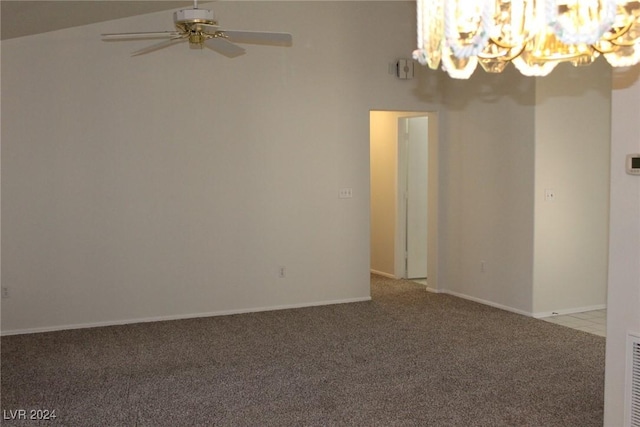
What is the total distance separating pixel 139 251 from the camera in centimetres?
643

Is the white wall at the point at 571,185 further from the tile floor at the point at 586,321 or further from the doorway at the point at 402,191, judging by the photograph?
the doorway at the point at 402,191

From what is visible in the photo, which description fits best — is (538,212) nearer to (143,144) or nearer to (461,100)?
(461,100)

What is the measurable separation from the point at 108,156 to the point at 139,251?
3.10 feet

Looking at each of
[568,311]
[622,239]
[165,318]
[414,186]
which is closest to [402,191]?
[414,186]

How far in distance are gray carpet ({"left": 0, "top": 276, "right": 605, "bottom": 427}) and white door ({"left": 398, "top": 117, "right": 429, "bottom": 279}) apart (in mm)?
1997

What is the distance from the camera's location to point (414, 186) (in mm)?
8664

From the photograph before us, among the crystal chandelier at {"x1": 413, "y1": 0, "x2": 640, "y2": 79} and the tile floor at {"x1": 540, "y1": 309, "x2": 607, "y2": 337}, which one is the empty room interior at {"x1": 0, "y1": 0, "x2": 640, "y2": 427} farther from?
the crystal chandelier at {"x1": 413, "y1": 0, "x2": 640, "y2": 79}

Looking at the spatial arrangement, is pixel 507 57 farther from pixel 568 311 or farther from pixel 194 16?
pixel 568 311

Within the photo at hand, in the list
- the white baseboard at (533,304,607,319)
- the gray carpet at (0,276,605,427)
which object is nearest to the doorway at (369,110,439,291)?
the gray carpet at (0,276,605,427)

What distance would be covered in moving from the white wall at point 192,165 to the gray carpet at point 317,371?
48cm

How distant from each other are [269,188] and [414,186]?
97.6 inches

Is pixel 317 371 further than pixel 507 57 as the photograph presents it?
Yes

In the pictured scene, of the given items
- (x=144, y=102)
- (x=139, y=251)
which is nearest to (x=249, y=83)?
(x=144, y=102)

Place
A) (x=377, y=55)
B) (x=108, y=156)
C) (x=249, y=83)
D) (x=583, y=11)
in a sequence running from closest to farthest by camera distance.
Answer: (x=583, y=11)
(x=108, y=156)
(x=249, y=83)
(x=377, y=55)
